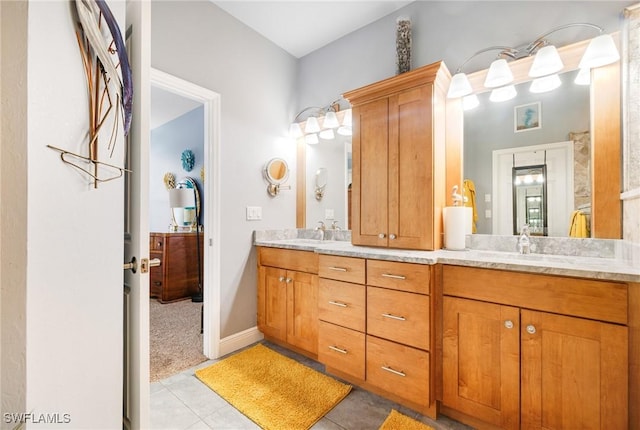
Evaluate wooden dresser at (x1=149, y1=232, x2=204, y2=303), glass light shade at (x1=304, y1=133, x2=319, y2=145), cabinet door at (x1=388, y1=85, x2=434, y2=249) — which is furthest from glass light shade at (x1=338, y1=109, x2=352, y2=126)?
wooden dresser at (x1=149, y1=232, x2=204, y2=303)

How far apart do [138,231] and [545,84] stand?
7.49 ft

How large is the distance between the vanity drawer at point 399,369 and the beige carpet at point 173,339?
135 centimetres

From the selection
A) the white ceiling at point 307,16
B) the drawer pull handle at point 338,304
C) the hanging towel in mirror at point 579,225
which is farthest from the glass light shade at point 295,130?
the hanging towel in mirror at point 579,225

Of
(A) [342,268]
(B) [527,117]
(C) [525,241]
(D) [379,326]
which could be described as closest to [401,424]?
(D) [379,326]

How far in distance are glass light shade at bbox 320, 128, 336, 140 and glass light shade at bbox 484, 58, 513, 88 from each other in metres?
1.32

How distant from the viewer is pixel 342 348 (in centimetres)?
177

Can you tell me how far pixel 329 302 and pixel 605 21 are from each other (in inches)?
87.2

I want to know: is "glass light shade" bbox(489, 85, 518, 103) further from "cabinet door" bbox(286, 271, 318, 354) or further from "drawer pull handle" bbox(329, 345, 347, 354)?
"drawer pull handle" bbox(329, 345, 347, 354)

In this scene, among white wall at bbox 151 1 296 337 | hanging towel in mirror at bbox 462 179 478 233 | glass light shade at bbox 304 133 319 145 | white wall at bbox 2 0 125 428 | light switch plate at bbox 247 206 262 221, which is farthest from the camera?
glass light shade at bbox 304 133 319 145

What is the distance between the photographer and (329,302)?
72.3 inches

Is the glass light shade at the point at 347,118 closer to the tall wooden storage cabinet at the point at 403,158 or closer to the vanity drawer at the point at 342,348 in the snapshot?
the tall wooden storage cabinet at the point at 403,158

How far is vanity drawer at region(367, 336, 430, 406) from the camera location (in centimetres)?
145

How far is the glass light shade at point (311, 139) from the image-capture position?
276 centimetres

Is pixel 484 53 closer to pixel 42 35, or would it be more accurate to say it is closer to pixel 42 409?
pixel 42 35
